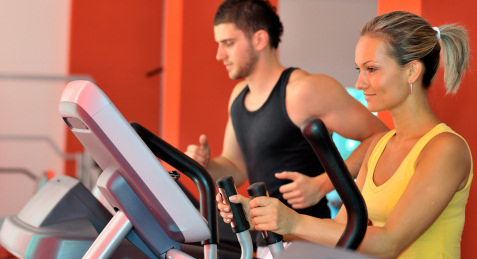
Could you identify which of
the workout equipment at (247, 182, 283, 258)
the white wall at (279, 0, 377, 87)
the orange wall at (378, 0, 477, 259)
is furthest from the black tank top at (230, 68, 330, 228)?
the white wall at (279, 0, 377, 87)

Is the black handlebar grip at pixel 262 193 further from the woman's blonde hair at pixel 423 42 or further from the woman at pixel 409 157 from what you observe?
the woman's blonde hair at pixel 423 42

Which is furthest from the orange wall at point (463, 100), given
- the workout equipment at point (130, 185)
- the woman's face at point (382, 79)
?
the workout equipment at point (130, 185)

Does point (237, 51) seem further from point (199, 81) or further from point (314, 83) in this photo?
point (199, 81)

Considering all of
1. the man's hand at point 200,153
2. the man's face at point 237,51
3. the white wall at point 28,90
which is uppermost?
the man's face at point 237,51

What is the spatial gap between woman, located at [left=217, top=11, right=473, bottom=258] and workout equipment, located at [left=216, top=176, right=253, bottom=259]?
2cm

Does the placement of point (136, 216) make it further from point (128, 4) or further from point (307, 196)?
point (128, 4)

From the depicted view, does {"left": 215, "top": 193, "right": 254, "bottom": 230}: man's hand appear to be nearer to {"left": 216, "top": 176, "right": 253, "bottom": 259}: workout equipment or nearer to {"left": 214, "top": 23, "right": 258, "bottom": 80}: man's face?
{"left": 216, "top": 176, "right": 253, "bottom": 259}: workout equipment

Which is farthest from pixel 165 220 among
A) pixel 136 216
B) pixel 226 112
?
pixel 226 112

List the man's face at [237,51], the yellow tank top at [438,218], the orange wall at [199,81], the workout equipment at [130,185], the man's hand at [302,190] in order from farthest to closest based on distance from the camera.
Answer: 1. the orange wall at [199,81]
2. the man's face at [237,51]
3. the man's hand at [302,190]
4. the yellow tank top at [438,218]
5. the workout equipment at [130,185]

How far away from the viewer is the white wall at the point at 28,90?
20.2 feet

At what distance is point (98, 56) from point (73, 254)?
496cm

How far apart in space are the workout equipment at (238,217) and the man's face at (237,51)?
1.32 metres

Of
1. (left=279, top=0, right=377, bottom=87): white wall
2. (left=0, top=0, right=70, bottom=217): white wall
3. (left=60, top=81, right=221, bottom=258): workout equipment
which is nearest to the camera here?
(left=60, top=81, right=221, bottom=258): workout equipment

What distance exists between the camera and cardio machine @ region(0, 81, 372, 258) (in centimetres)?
100
